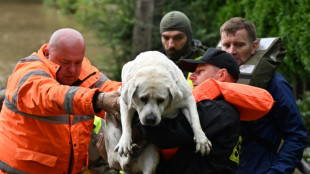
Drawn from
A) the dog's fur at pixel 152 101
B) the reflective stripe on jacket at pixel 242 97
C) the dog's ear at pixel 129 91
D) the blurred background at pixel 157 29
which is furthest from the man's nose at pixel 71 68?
the blurred background at pixel 157 29

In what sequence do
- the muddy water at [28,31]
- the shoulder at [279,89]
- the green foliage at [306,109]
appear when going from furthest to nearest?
the muddy water at [28,31]
the green foliage at [306,109]
the shoulder at [279,89]

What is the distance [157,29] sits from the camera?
9672 millimetres

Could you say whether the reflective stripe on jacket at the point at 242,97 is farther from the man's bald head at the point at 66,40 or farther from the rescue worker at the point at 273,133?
the man's bald head at the point at 66,40

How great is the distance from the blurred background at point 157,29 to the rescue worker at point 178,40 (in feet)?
4.63

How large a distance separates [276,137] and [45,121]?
2189 millimetres

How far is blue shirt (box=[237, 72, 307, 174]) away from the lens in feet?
12.4

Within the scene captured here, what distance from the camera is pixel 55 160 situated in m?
3.95

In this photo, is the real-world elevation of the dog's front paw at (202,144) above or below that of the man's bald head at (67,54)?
below

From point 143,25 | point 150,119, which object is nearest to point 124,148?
point 150,119

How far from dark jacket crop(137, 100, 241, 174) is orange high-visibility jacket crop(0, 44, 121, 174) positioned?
33.0 inches

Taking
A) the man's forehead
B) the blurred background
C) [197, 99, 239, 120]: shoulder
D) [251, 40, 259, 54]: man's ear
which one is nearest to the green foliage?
the blurred background

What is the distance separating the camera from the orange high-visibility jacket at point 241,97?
3.14 meters

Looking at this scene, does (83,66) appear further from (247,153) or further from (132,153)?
→ (247,153)

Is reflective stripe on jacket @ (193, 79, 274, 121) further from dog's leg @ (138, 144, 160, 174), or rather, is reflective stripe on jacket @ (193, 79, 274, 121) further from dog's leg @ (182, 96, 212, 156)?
dog's leg @ (138, 144, 160, 174)
